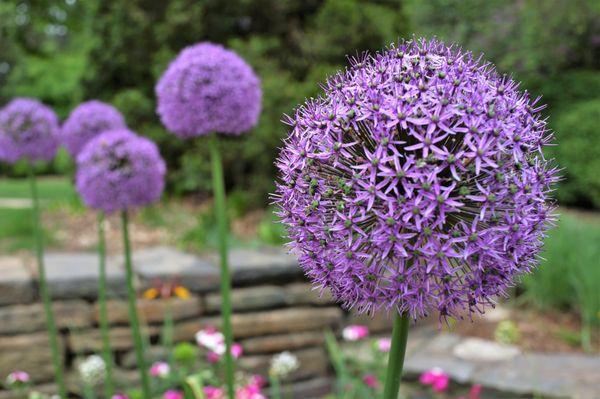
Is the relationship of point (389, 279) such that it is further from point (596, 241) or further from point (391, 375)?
point (596, 241)

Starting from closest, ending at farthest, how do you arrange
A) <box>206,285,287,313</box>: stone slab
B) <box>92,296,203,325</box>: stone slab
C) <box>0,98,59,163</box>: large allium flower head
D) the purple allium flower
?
1. the purple allium flower
2. <box>0,98,59,163</box>: large allium flower head
3. <box>92,296,203,325</box>: stone slab
4. <box>206,285,287,313</box>: stone slab

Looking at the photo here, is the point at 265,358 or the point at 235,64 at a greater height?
the point at 235,64

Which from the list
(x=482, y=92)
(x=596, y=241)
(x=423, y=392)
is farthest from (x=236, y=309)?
(x=482, y=92)

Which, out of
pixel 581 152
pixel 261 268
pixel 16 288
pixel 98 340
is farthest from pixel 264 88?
pixel 581 152

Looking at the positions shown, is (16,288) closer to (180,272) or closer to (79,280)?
(79,280)

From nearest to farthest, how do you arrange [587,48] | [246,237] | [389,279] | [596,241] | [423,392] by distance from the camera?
[389,279]
[423,392]
[596,241]
[246,237]
[587,48]

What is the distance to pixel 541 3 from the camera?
11719mm

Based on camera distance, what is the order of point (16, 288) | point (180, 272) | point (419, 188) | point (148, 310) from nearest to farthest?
point (419, 188) < point (16, 288) < point (148, 310) < point (180, 272)

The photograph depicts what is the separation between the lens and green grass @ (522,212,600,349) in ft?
15.5

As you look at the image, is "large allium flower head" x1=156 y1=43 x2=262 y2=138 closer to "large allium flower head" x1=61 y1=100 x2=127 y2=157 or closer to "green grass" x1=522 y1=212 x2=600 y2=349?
"large allium flower head" x1=61 y1=100 x2=127 y2=157

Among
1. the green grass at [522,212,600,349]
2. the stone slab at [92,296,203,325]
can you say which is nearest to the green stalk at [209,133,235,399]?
the stone slab at [92,296,203,325]

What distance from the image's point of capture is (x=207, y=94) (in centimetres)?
262

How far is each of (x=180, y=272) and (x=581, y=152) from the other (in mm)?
7788

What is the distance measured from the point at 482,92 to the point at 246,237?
511 cm
